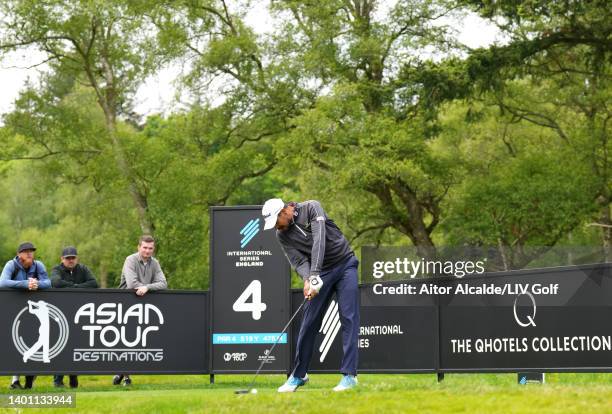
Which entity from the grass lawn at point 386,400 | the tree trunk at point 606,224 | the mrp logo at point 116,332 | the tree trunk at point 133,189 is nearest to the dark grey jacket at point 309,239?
the grass lawn at point 386,400

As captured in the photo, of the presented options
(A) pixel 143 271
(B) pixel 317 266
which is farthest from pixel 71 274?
(B) pixel 317 266

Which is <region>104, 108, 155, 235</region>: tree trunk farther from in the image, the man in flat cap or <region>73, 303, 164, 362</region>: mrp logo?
<region>73, 303, 164, 362</region>: mrp logo

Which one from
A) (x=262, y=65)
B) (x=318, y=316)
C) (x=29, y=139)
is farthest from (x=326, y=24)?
(x=318, y=316)

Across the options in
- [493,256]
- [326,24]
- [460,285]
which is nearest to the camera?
[460,285]

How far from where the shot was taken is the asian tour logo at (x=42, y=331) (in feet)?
48.2

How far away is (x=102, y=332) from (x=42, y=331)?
30.3 inches

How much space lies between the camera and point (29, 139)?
46.6 meters

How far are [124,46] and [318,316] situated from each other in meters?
35.3

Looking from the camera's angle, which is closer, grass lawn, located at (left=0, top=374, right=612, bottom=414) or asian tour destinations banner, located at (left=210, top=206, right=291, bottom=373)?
grass lawn, located at (left=0, top=374, right=612, bottom=414)

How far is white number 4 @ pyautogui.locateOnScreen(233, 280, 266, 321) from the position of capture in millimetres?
14875

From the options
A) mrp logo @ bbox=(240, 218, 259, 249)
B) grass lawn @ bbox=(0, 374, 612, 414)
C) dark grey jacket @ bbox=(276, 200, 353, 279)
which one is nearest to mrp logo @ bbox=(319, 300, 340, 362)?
mrp logo @ bbox=(240, 218, 259, 249)

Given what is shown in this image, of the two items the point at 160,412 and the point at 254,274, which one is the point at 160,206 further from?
the point at 160,412

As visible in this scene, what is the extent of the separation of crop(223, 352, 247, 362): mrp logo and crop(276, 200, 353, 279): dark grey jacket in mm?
3287

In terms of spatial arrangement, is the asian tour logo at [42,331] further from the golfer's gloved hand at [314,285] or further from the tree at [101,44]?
the tree at [101,44]
